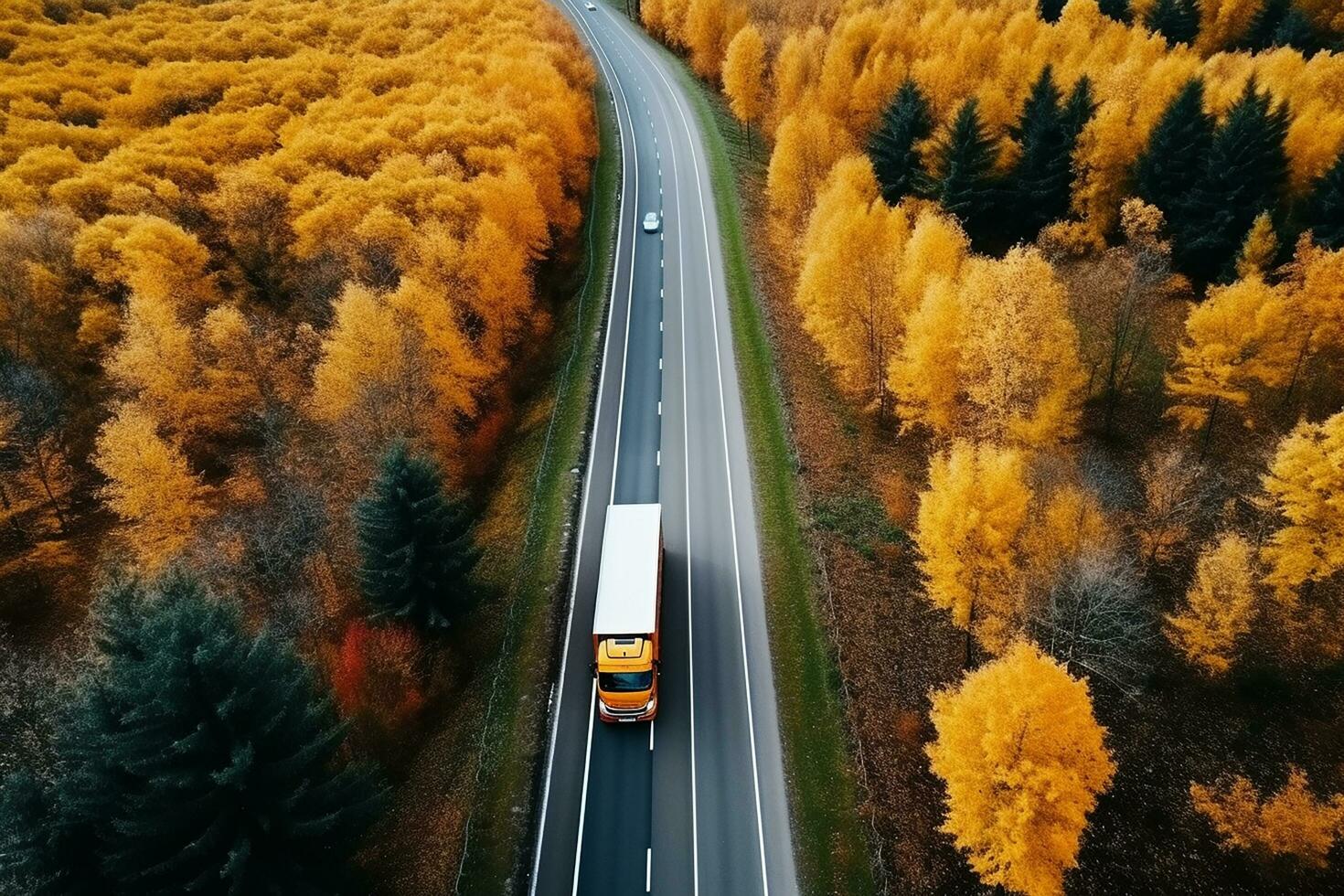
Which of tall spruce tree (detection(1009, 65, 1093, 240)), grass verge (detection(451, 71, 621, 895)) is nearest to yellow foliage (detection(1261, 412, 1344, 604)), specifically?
tall spruce tree (detection(1009, 65, 1093, 240))

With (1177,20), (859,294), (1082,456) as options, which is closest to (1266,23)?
(1177,20)

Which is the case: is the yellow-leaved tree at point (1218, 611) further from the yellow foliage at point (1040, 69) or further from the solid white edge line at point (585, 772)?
the yellow foliage at point (1040, 69)

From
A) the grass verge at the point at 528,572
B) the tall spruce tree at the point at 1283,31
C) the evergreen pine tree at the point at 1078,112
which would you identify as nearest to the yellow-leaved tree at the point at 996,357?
the grass verge at the point at 528,572

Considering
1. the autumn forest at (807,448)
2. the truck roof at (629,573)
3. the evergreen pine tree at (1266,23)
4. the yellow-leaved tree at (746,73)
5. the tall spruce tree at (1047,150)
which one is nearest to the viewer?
the autumn forest at (807,448)

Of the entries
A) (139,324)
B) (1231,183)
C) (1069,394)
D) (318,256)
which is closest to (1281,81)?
(1231,183)

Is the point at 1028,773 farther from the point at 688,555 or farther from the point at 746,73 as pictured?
the point at 746,73
